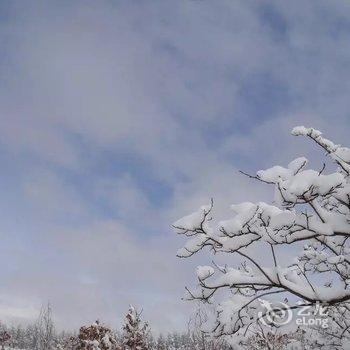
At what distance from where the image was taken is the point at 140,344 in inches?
813

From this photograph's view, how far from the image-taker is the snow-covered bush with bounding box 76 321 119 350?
17969 mm

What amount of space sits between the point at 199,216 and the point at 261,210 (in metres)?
0.59

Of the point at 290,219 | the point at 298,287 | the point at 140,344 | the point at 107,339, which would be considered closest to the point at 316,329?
the point at 298,287

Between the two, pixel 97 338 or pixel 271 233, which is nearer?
pixel 271 233

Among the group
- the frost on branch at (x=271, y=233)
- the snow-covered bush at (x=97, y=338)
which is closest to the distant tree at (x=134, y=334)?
the snow-covered bush at (x=97, y=338)

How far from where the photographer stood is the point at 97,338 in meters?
18.3

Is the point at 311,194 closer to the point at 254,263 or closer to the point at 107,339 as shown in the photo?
the point at 254,263

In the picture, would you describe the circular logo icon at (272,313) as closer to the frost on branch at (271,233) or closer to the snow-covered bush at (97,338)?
the frost on branch at (271,233)

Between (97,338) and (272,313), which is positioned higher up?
(97,338)

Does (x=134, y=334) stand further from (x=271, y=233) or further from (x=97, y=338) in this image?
(x=271, y=233)

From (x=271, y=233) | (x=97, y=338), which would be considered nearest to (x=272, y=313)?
(x=271, y=233)

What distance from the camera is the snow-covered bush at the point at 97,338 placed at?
18.0 metres

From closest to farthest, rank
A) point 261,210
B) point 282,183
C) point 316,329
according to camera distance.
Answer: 1. point 282,183
2. point 261,210
3. point 316,329

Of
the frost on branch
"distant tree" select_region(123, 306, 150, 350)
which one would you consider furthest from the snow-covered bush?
the frost on branch
